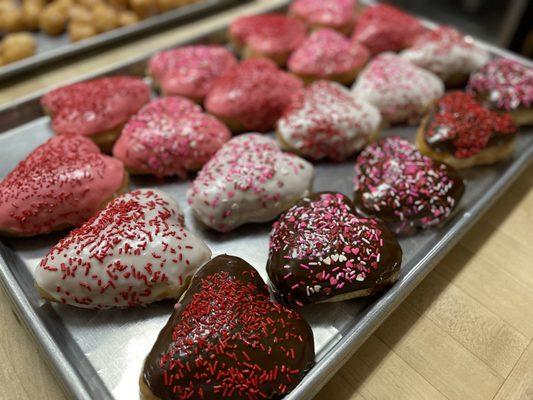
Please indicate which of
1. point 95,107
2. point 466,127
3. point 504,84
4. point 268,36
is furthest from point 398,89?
point 95,107

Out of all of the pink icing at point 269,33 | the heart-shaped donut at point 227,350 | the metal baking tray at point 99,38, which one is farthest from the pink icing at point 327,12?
the heart-shaped donut at point 227,350

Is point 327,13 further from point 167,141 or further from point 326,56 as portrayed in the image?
point 167,141

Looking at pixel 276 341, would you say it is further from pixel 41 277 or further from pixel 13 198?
pixel 13 198

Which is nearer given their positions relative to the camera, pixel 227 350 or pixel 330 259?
pixel 227 350

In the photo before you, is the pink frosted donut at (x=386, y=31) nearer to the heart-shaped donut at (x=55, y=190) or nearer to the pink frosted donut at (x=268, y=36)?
the pink frosted donut at (x=268, y=36)

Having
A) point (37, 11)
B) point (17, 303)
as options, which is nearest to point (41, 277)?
point (17, 303)
